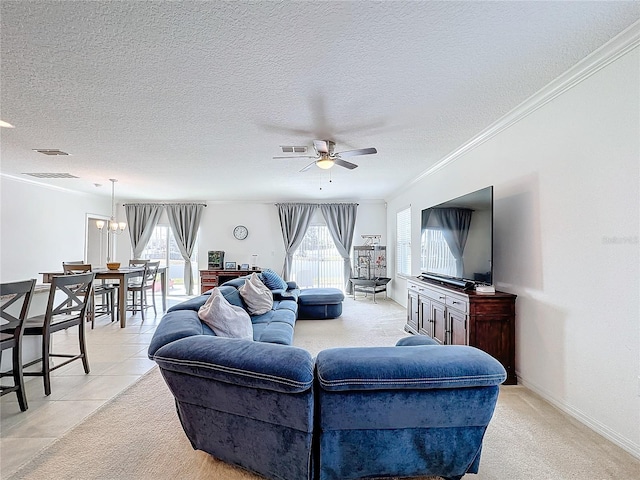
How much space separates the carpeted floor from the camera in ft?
5.81

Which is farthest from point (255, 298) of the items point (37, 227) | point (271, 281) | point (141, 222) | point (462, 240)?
point (141, 222)

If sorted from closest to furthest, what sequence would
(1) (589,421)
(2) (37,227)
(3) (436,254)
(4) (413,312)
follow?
(1) (589,421)
(3) (436,254)
(4) (413,312)
(2) (37,227)

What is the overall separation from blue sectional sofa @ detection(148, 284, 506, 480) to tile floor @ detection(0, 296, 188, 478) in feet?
4.30

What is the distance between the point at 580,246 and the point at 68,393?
436 cm

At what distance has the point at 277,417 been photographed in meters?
1.49

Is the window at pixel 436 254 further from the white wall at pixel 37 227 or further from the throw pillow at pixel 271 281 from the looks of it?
the white wall at pixel 37 227

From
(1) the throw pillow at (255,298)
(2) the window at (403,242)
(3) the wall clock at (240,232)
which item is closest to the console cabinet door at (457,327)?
(1) the throw pillow at (255,298)

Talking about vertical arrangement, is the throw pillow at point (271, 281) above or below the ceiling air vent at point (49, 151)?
below

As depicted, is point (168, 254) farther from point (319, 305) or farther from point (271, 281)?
point (319, 305)

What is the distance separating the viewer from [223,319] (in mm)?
2635

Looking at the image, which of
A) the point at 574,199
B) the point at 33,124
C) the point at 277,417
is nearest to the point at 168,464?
the point at 277,417

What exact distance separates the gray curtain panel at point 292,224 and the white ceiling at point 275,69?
4.16 m

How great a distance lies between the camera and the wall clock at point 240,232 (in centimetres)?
849

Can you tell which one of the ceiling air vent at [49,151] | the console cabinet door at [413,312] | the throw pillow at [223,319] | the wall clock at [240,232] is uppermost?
the ceiling air vent at [49,151]
